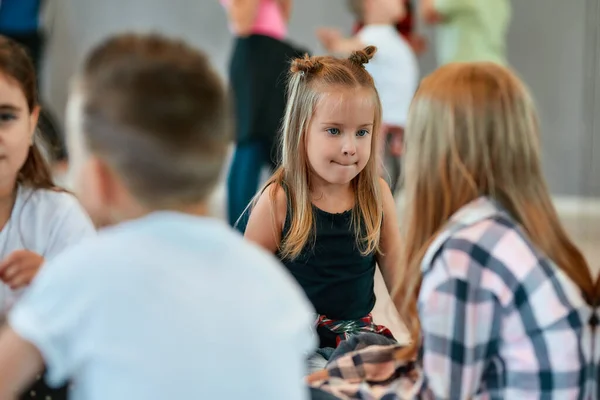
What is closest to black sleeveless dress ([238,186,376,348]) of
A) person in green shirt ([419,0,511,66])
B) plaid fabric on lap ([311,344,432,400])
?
plaid fabric on lap ([311,344,432,400])

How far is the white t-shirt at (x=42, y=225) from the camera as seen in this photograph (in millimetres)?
1221

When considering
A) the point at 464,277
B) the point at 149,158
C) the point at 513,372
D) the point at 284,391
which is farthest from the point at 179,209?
the point at 513,372

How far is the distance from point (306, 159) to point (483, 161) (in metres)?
0.49

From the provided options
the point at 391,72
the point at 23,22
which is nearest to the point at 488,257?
the point at 391,72

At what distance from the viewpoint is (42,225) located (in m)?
1.23

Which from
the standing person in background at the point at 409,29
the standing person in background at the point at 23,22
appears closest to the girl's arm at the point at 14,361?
the standing person in background at the point at 23,22

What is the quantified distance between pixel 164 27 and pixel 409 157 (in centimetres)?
312

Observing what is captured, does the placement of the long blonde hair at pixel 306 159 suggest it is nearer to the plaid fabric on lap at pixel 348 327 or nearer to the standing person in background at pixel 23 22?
the plaid fabric on lap at pixel 348 327

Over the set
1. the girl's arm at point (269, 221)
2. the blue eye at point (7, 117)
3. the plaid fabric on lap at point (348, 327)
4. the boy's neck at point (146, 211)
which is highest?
the blue eye at point (7, 117)

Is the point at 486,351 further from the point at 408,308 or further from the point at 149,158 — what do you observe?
the point at 149,158

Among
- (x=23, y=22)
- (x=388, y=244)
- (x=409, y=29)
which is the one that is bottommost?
(x=388, y=244)

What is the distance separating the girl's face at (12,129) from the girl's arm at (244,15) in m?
1.33

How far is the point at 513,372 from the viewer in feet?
2.91

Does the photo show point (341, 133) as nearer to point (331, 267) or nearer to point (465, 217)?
point (331, 267)
